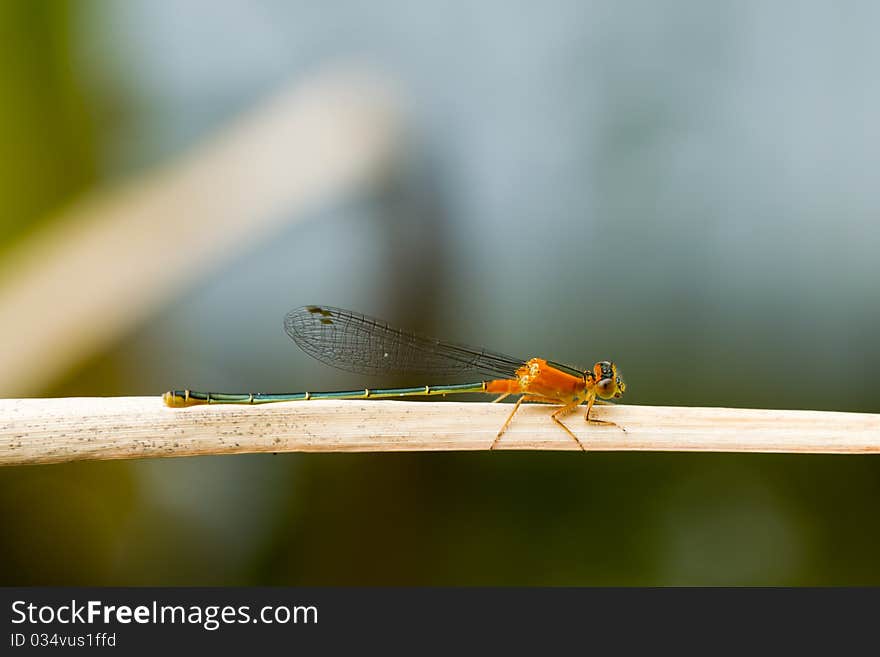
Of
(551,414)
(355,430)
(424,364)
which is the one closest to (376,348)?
(424,364)

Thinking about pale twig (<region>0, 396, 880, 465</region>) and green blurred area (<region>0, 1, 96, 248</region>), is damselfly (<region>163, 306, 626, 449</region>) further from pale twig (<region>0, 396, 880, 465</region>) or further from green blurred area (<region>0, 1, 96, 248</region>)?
green blurred area (<region>0, 1, 96, 248</region>)

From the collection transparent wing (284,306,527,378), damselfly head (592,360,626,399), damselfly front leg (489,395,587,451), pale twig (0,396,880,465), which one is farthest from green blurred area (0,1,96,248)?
damselfly head (592,360,626,399)

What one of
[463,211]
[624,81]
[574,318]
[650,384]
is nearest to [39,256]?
[463,211]

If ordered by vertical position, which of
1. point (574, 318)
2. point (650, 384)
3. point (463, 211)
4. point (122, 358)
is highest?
point (463, 211)

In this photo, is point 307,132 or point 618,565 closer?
point 618,565

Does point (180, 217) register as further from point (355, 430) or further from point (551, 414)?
point (551, 414)

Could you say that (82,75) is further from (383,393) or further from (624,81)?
(624,81)
